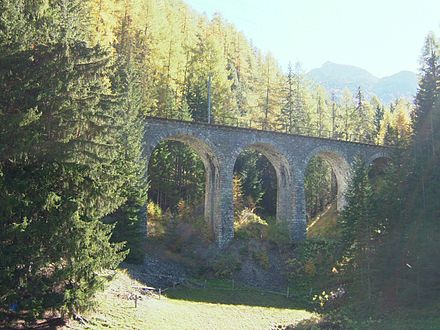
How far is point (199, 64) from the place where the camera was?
43156 millimetres

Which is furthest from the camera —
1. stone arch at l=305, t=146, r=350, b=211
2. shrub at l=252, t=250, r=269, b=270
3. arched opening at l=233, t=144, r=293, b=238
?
stone arch at l=305, t=146, r=350, b=211

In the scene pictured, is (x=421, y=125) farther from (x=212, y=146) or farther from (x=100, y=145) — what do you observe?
(x=100, y=145)

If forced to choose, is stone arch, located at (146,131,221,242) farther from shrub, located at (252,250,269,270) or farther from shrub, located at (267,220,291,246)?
shrub, located at (267,220,291,246)

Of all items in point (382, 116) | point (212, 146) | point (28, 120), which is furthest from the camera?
point (382, 116)

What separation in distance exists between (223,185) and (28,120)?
58.7ft

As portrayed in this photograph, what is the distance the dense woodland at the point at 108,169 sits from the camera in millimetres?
10453

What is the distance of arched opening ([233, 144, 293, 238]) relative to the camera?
1192 inches

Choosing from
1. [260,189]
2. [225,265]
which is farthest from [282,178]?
[225,265]

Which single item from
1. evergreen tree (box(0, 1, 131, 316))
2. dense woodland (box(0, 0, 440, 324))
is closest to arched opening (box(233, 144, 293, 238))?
dense woodland (box(0, 0, 440, 324))

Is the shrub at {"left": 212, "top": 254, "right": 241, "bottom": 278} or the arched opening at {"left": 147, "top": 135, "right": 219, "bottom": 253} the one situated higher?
the arched opening at {"left": 147, "top": 135, "right": 219, "bottom": 253}

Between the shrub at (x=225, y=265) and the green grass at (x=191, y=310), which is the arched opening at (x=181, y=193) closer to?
the shrub at (x=225, y=265)

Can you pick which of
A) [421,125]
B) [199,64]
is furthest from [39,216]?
[199,64]

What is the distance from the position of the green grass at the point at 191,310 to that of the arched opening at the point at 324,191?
46.4ft

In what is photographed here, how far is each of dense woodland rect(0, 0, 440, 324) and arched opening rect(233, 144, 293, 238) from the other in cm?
19
